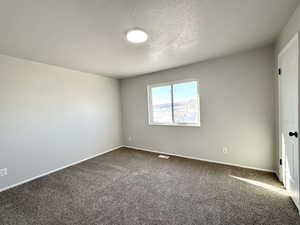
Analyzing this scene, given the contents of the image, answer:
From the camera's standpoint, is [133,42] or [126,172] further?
[126,172]

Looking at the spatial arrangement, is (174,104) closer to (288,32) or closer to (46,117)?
(288,32)

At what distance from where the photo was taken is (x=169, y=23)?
5.52ft

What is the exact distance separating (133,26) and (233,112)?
254cm

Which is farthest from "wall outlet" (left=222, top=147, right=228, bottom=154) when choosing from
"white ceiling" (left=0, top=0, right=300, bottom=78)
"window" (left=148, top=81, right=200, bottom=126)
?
"white ceiling" (left=0, top=0, right=300, bottom=78)

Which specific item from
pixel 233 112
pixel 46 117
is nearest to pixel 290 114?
pixel 233 112

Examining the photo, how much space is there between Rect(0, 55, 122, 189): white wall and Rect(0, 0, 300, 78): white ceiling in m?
0.45

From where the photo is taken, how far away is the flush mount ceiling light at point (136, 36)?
1.85 metres

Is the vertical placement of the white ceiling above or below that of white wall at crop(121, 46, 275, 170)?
above

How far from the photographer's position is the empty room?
1604 millimetres

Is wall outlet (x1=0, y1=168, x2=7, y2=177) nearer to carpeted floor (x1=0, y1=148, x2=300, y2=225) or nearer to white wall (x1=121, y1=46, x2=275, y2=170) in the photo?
carpeted floor (x1=0, y1=148, x2=300, y2=225)

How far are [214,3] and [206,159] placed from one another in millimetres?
3030

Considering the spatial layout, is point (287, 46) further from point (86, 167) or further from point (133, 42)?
point (86, 167)

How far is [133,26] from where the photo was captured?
5.69ft

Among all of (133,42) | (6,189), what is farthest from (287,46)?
(6,189)
